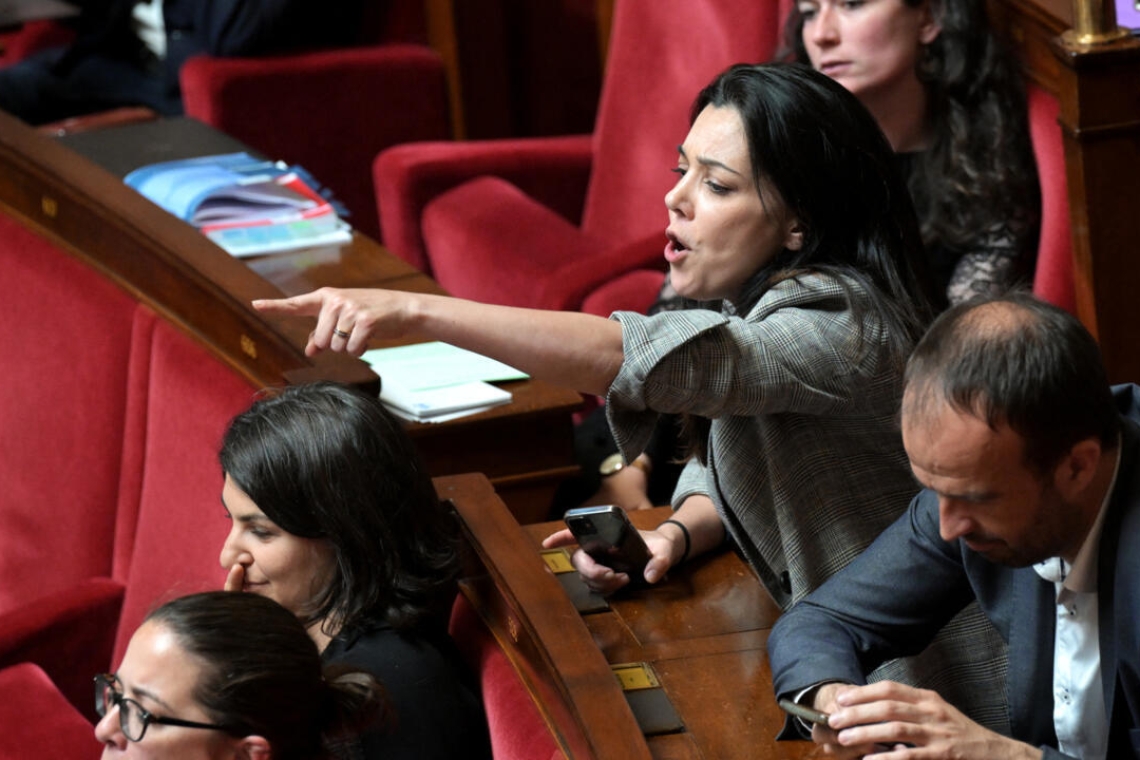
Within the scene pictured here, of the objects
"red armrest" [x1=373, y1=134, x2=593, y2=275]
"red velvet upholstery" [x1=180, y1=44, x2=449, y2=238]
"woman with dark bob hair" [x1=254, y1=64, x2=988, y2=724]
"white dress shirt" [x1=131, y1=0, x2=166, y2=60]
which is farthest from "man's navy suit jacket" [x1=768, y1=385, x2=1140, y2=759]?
"white dress shirt" [x1=131, y1=0, x2=166, y2=60]

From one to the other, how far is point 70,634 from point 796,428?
1.04 meters

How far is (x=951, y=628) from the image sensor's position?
5.17 ft

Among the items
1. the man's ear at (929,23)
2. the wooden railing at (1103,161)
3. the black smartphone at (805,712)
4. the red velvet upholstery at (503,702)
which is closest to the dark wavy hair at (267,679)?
the red velvet upholstery at (503,702)

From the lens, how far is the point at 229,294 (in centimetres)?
201

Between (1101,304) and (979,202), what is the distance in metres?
0.28

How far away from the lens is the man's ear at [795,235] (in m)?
1.56

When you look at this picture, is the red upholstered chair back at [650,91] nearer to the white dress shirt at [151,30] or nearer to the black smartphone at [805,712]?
the white dress shirt at [151,30]

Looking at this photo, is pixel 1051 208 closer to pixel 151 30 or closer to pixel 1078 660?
pixel 1078 660

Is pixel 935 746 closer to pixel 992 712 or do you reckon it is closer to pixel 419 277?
pixel 992 712

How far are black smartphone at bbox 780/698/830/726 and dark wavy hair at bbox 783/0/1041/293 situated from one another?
3.85 feet

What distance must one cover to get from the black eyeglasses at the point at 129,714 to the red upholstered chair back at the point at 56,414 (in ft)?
2.71

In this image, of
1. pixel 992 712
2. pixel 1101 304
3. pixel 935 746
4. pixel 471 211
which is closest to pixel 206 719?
pixel 935 746

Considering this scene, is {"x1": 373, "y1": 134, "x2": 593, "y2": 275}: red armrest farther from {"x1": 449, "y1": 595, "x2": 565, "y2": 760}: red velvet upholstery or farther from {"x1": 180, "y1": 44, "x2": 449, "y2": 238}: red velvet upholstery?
{"x1": 449, "y1": 595, "x2": 565, "y2": 760}: red velvet upholstery

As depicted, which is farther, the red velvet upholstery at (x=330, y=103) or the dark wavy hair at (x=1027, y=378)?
the red velvet upholstery at (x=330, y=103)
